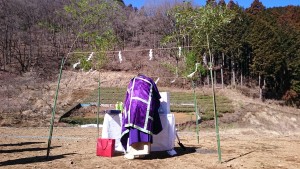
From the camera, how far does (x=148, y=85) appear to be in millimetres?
6629

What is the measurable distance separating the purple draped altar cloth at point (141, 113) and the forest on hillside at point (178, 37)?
15083 mm

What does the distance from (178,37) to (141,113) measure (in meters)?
35.1

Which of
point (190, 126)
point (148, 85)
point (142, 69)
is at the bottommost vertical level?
point (190, 126)

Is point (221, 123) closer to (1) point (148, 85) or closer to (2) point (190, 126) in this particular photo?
(2) point (190, 126)

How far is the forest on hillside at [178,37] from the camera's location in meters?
32.8

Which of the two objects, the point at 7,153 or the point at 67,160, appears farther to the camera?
the point at 7,153

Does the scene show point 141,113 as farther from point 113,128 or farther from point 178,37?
point 178,37

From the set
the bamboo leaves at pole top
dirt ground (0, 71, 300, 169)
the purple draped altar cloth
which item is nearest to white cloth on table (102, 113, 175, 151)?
dirt ground (0, 71, 300, 169)

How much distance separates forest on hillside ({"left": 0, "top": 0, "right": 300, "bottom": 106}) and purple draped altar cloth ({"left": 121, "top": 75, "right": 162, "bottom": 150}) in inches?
594

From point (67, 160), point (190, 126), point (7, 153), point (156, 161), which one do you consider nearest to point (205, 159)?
point (156, 161)

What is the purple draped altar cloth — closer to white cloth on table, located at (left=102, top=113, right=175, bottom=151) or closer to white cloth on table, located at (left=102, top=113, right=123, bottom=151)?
white cloth on table, located at (left=102, top=113, right=175, bottom=151)

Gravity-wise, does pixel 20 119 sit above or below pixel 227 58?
below

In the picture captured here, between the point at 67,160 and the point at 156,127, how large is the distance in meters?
1.76

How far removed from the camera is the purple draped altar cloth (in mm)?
6352
